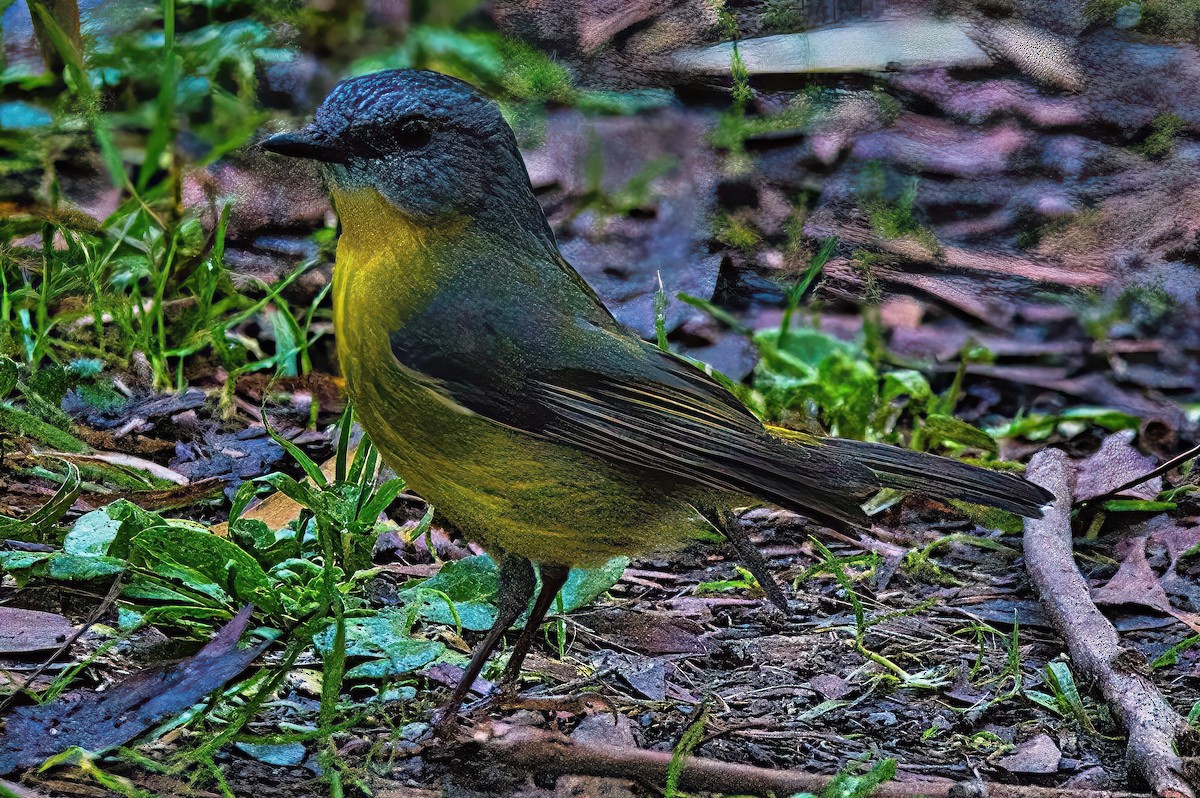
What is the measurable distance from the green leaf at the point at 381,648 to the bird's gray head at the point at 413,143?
924 millimetres

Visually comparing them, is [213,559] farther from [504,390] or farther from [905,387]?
[905,387]

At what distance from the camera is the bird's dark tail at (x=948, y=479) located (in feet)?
9.60

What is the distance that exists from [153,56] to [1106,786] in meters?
Answer: 4.11

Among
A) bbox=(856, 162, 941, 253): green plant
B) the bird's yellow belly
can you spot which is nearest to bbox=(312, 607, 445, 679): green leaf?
the bird's yellow belly

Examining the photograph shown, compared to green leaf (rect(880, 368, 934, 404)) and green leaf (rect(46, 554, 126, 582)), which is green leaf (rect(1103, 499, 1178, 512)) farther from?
green leaf (rect(46, 554, 126, 582))

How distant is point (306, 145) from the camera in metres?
2.72

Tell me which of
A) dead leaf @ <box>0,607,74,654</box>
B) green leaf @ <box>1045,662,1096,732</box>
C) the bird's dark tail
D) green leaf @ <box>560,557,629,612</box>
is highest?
the bird's dark tail

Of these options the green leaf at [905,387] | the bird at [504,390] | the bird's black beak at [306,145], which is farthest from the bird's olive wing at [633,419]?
the green leaf at [905,387]

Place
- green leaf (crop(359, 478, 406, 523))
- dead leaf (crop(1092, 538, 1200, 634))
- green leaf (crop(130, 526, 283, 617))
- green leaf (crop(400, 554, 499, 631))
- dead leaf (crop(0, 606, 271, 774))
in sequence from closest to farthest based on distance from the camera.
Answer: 1. dead leaf (crop(0, 606, 271, 774))
2. green leaf (crop(130, 526, 283, 617))
3. green leaf (crop(400, 554, 499, 631))
4. green leaf (crop(359, 478, 406, 523))
5. dead leaf (crop(1092, 538, 1200, 634))

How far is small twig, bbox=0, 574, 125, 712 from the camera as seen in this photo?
8.27 ft

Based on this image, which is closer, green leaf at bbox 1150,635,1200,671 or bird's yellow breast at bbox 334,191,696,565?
bird's yellow breast at bbox 334,191,696,565

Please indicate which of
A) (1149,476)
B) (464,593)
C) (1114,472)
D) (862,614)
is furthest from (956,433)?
(464,593)

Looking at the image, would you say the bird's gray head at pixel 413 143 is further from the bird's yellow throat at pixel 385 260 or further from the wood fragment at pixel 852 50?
the wood fragment at pixel 852 50

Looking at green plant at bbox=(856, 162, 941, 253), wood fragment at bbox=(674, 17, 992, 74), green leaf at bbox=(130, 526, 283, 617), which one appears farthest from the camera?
green plant at bbox=(856, 162, 941, 253)
